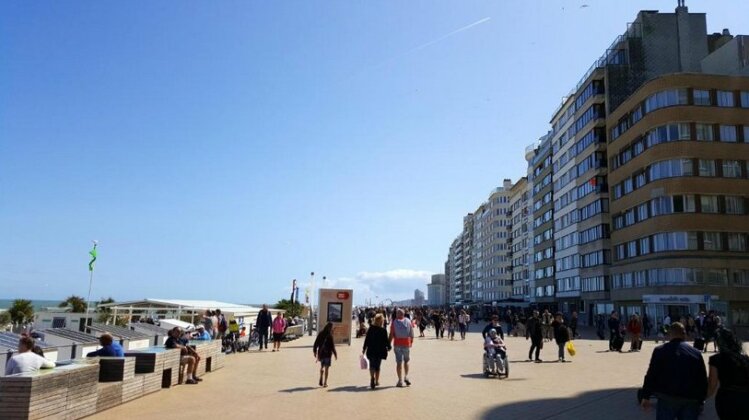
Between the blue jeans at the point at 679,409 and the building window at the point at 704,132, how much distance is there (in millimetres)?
44463

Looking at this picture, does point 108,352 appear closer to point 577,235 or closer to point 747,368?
point 747,368

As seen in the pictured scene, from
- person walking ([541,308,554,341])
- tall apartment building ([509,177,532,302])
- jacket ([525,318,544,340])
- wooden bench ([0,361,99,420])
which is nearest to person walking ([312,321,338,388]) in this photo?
wooden bench ([0,361,99,420])

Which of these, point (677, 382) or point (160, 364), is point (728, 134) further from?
point (677, 382)

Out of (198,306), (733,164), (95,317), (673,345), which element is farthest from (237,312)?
(733,164)

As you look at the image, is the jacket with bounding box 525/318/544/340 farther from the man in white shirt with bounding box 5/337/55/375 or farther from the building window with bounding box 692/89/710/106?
the building window with bounding box 692/89/710/106

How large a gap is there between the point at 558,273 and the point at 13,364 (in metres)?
72.1

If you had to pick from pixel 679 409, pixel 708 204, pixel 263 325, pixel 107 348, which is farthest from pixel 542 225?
pixel 679 409

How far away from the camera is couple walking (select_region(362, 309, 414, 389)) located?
13289mm

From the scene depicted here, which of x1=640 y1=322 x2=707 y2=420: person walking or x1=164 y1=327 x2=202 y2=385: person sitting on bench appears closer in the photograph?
x1=640 y1=322 x2=707 y2=420: person walking

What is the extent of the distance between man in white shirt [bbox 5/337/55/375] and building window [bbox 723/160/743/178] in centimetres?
4707

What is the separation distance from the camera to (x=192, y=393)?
12.4 metres

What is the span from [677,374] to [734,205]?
45022 millimetres

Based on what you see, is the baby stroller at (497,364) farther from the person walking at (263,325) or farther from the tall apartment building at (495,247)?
the tall apartment building at (495,247)

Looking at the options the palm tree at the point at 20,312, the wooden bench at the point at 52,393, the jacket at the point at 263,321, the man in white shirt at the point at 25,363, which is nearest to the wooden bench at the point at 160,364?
the wooden bench at the point at 52,393
